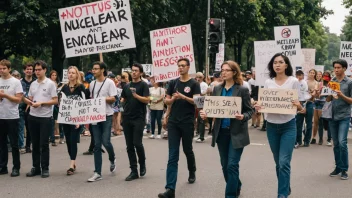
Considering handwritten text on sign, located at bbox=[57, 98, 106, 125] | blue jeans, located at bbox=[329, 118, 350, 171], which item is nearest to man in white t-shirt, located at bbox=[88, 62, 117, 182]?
handwritten text on sign, located at bbox=[57, 98, 106, 125]

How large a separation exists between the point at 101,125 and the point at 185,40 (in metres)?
2.65

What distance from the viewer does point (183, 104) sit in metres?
7.41

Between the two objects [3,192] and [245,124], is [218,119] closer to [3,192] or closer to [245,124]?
[245,124]

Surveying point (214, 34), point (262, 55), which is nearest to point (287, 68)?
point (262, 55)

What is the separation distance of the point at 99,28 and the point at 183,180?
11.6ft

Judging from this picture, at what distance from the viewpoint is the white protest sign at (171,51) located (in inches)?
382

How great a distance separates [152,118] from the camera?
14.5 meters

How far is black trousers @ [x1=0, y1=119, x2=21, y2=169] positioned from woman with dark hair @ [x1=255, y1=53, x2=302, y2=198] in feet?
14.2

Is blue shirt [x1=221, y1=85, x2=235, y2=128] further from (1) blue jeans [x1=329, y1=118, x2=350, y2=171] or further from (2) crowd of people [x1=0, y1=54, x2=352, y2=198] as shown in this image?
(1) blue jeans [x1=329, y1=118, x2=350, y2=171]

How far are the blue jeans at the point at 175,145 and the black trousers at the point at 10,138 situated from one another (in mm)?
2840

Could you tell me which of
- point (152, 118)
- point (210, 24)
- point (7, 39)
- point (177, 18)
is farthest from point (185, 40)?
point (177, 18)

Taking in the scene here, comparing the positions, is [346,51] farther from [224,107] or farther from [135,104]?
[224,107]

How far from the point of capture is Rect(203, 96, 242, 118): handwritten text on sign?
238 inches

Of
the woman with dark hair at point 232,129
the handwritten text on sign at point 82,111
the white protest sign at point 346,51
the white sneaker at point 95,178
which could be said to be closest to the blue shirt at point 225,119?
the woman with dark hair at point 232,129
